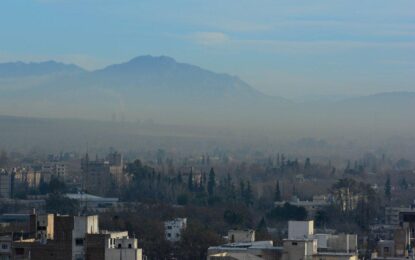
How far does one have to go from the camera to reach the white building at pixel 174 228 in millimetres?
72688

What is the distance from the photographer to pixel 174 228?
76375 millimetres

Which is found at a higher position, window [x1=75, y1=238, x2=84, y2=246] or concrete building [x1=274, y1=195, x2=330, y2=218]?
concrete building [x1=274, y1=195, x2=330, y2=218]

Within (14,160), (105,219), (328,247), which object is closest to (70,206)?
(105,219)

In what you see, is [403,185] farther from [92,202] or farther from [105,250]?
[105,250]

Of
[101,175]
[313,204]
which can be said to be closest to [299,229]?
[313,204]

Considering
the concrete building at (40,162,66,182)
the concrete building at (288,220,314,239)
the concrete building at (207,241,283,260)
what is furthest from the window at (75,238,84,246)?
the concrete building at (40,162,66,182)

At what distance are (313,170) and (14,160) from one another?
3860 cm

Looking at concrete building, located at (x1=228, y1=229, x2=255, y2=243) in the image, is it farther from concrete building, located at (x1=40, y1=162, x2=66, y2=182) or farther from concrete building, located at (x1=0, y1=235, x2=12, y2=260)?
concrete building, located at (x1=40, y1=162, x2=66, y2=182)

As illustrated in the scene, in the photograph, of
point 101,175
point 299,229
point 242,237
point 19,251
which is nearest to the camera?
point 19,251

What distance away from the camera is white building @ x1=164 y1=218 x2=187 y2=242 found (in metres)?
72.7

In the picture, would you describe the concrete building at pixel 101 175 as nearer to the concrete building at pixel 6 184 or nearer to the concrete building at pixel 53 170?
the concrete building at pixel 53 170

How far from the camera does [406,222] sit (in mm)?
52375

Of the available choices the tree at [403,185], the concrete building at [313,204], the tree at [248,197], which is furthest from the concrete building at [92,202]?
the tree at [403,185]

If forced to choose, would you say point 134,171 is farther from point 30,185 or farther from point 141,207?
point 141,207
